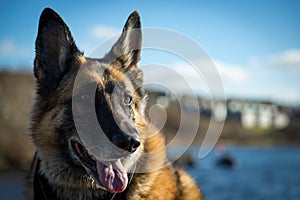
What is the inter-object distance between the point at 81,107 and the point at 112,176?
3.29ft

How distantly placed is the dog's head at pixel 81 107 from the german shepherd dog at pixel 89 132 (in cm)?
1

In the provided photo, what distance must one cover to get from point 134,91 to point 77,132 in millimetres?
1032

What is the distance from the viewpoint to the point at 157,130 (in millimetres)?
5117

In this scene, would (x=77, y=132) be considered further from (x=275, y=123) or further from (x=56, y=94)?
(x=275, y=123)

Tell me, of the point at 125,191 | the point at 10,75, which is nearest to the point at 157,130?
the point at 125,191

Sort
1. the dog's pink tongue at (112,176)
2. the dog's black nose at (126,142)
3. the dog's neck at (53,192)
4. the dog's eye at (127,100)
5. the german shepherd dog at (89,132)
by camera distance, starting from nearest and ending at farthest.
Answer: the dog's black nose at (126,142)
the dog's pink tongue at (112,176)
the german shepherd dog at (89,132)
the dog's neck at (53,192)
the dog's eye at (127,100)

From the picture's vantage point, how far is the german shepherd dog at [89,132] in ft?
13.9

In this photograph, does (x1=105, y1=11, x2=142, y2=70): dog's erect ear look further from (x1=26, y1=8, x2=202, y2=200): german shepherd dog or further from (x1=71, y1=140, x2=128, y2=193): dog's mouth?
(x1=71, y1=140, x2=128, y2=193): dog's mouth

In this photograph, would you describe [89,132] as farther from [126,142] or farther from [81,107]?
[126,142]

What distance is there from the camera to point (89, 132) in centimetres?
435

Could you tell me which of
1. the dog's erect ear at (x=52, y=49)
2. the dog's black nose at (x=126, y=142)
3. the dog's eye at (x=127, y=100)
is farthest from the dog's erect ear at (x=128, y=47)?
the dog's black nose at (x=126, y=142)

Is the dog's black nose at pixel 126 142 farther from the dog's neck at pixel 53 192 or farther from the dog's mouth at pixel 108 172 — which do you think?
the dog's neck at pixel 53 192

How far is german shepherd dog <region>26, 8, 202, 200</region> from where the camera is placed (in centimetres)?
425

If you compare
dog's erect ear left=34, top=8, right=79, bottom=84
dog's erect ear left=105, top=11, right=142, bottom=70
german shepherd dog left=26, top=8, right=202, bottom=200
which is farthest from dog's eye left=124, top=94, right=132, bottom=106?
dog's erect ear left=34, top=8, right=79, bottom=84
